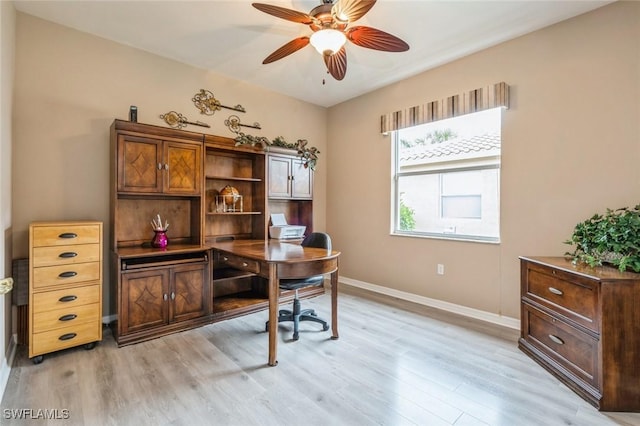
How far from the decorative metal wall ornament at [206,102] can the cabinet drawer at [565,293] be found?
3.65 metres

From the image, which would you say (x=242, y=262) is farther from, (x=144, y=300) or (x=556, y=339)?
(x=556, y=339)

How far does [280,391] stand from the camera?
1951 millimetres

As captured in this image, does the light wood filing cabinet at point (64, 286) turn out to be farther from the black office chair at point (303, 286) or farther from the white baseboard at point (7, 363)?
the black office chair at point (303, 286)

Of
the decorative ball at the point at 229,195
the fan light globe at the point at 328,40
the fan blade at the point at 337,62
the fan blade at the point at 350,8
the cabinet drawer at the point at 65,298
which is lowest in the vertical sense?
the cabinet drawer at the point at 65,298

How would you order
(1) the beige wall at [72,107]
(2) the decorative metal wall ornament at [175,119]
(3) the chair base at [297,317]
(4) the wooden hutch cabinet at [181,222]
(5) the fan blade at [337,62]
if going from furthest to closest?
(2) the decorative metal wall ornament at [175,119], (3) the chair base at [297,317], (4) the wooden hutch cabinet at [181,222], (1) the beige wall at [72,107], (5) the fan blade at [337,62]

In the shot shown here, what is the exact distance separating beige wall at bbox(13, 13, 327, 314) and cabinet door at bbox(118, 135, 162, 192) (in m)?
0.43

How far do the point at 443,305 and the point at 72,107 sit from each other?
428 centimetres

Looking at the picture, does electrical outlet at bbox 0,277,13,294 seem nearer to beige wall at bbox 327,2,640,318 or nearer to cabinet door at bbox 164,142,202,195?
cabinet door at bbox 164,142,202,195

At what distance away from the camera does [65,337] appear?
234 cm

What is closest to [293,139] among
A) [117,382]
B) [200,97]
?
[200,97]

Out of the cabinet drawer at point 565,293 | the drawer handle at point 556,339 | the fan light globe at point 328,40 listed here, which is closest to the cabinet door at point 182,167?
the fan light globe at point 328,40

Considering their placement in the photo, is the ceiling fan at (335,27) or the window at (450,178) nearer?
the ceiling fan at (335,27)

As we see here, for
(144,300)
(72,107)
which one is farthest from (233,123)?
(144,300)

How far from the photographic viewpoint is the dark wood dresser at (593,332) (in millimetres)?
1781
